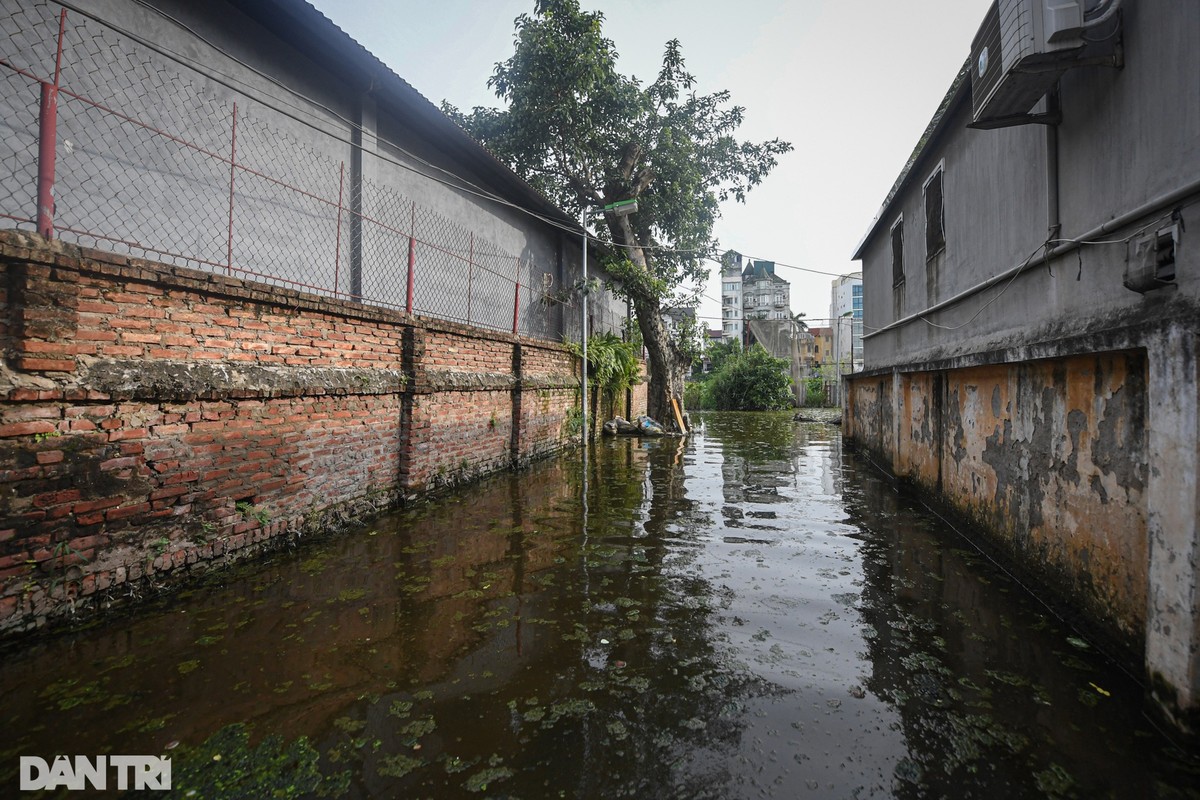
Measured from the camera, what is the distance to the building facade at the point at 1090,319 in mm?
2270

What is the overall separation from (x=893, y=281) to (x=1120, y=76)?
6095mm

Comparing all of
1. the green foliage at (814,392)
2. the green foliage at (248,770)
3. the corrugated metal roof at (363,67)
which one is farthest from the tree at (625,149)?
the green foliage at (814,392)

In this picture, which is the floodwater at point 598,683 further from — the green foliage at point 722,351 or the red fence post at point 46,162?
the green foliage at point 722,351

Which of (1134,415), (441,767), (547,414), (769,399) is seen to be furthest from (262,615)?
(769,399)

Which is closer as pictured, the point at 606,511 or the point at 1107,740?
the point at 1107,740

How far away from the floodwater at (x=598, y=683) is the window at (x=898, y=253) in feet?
17.2

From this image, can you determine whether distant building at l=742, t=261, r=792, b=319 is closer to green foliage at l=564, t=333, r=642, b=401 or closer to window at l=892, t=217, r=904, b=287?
green foliage at l=564, t=333, r=642, b=401

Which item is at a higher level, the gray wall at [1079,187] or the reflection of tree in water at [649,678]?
the gray wall at [1079,187]

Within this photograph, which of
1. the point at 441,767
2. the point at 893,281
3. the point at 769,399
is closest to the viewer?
the point at 441,767

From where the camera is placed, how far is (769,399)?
89.6 ft

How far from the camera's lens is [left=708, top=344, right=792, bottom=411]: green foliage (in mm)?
27172

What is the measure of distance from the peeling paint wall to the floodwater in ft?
1.07

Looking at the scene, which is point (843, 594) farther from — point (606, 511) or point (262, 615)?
point (262, 615)

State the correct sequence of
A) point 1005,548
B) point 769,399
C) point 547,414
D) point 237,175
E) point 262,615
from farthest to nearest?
point 769,399
point 547,414
point 237,175
point 1005,548
point 262,615
